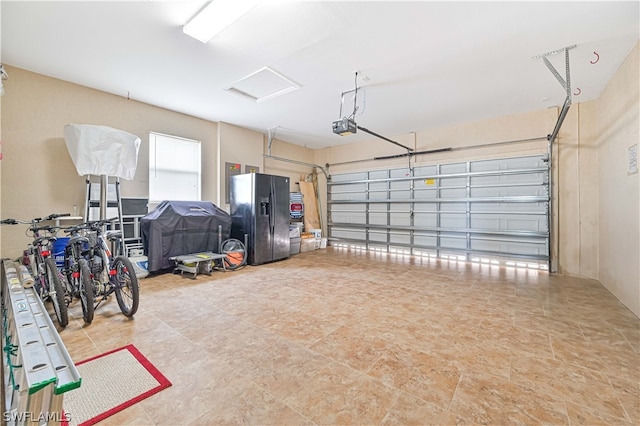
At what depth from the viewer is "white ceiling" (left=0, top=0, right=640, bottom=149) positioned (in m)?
2.62

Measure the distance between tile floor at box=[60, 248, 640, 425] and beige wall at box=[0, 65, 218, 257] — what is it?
1860 mm

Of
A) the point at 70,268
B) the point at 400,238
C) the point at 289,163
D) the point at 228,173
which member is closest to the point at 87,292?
the point at 70,268

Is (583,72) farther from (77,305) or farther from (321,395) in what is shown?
(77,305)

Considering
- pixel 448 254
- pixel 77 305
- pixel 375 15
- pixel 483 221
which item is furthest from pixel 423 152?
pixel 77 305

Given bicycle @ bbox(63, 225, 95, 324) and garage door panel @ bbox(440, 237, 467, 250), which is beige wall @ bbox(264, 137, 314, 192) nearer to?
garage door panel @ bbox(440, 237, 467, 250)

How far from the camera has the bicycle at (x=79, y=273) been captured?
263 cm

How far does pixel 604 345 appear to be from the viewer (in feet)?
7.66

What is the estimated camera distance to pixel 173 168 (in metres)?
5.41

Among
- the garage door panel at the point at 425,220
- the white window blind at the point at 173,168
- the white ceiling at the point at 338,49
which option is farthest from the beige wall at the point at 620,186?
the white window blind at the point at 173,168

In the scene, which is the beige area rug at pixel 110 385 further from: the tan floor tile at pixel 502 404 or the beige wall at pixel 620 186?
the beige wall at pixel 620 186

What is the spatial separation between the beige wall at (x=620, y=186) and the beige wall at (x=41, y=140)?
7399 mm

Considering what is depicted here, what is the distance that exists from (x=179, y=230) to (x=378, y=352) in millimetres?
4054

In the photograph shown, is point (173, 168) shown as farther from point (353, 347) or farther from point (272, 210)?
point (353, 347)

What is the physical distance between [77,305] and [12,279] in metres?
0.97
